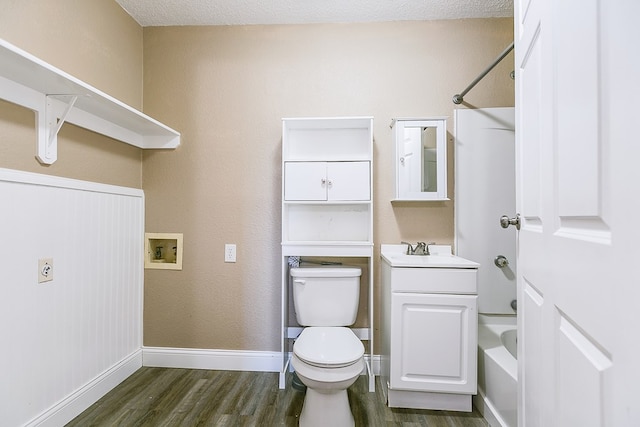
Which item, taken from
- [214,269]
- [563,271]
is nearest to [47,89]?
[214,269]

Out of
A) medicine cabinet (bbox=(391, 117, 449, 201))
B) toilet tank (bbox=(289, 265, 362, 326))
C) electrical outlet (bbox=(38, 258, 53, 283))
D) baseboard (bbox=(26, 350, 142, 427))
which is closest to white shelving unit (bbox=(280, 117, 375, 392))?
toilet tank (bbox=(289, 265, 362, 326))

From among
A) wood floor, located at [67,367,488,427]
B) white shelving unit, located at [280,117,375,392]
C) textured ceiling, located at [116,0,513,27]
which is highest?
textured ceiling, located at [116,0,513,27]

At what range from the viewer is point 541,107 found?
0.82 meters

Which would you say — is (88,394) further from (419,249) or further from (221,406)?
(419,249)

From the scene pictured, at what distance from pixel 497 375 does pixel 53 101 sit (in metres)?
2.56

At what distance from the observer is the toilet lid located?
1308 mm

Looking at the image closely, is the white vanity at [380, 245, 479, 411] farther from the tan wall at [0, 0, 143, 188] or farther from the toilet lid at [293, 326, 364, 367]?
the tan wall at [0, 0, 143, 188]

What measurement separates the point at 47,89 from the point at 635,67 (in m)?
1.95

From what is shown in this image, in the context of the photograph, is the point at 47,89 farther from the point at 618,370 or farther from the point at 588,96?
the point at 618,370

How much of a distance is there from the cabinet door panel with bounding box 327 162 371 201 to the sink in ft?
1.36

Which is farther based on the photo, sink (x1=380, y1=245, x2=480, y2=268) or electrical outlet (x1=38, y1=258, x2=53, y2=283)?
sink (x1=380, y1=245, x2=480, y2=268)

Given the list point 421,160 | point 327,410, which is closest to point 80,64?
point 421,160

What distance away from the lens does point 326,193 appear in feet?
5.80

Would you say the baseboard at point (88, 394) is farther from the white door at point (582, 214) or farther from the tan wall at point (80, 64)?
the white door at point (582, 214)
